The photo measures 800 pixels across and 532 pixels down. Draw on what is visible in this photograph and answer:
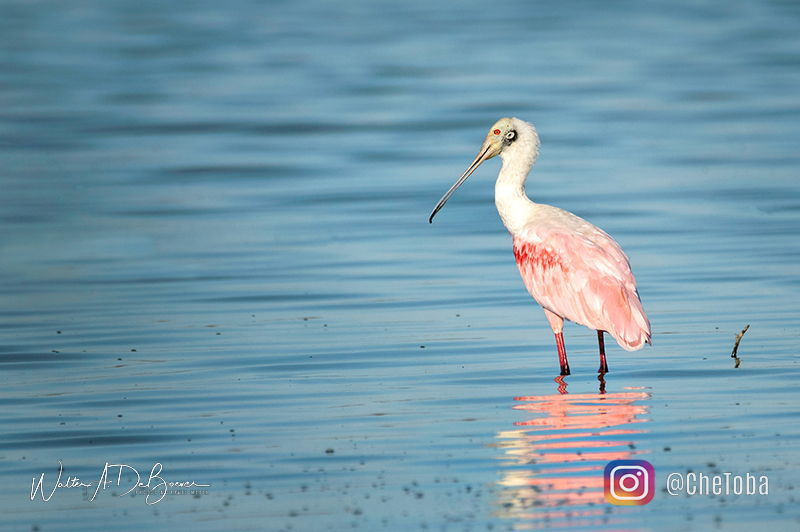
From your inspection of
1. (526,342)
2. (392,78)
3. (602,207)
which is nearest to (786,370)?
(526,342)

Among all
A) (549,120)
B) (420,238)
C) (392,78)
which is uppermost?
(392,78)

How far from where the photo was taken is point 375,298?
12.9 metres

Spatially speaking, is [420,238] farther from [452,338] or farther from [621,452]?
[621,452]

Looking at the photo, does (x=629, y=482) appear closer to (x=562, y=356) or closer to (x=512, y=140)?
(x=562, y=356)

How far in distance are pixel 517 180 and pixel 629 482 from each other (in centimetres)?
496

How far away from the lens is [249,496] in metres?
6.57

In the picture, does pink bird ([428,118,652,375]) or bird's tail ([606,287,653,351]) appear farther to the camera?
pink bird ([428,118,652,375])

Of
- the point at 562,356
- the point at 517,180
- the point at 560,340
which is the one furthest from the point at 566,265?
the point at 517,180

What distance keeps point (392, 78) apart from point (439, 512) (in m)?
30.5

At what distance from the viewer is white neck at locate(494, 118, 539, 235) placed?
10.9 meters

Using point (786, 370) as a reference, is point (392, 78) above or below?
above

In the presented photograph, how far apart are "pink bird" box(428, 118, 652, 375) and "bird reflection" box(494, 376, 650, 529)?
74 cm
